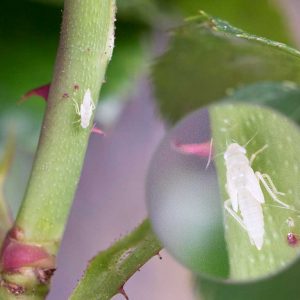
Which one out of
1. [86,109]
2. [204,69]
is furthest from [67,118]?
[204,69]

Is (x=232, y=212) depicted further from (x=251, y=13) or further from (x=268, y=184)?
(x=251, y=13)

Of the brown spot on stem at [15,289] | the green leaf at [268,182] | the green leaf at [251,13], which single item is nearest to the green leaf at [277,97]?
the green leaf at [268,182]

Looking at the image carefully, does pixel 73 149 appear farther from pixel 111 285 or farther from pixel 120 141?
pixel 120 141

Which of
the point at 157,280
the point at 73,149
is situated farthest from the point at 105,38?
the point at 157,280

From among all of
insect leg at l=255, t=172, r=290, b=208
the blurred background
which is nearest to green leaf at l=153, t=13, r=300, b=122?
the blurred background

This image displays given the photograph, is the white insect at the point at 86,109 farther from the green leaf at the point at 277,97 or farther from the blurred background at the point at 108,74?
the blurred background at the point at 108,74

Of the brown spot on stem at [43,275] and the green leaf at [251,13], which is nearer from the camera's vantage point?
the brown spot on stem at [43,275]
